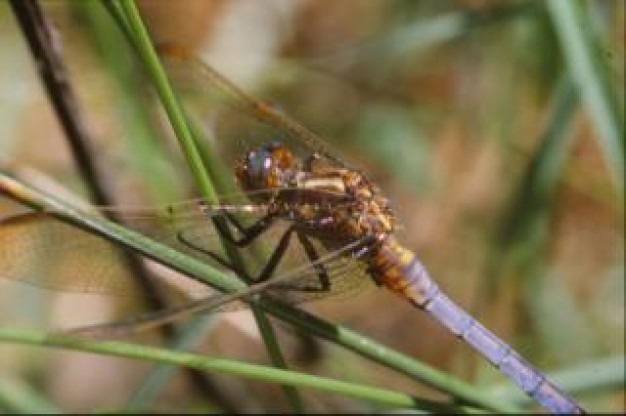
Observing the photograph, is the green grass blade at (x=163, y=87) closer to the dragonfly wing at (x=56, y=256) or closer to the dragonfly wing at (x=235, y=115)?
the dragonfly wing at (x=56, y=256)

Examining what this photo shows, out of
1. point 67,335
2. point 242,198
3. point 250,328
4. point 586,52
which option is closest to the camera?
point 67,335

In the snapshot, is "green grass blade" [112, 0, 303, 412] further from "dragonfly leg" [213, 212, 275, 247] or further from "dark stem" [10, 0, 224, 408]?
"dark stem" [10, 0, 224, 408]

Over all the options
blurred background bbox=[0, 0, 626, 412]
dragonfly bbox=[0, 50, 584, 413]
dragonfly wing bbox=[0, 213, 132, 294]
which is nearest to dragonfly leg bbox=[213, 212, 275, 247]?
dragonfly bbox=[0, 50, 584, 413]

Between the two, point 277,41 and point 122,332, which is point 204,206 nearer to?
point 122,332

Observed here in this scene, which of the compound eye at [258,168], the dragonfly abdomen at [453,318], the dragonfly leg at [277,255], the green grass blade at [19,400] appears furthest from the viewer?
the green grass blade at [19,400]

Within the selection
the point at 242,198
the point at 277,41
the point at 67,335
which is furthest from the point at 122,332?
the point at 277,41

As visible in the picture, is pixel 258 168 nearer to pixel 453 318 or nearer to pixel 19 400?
pixel 453 318

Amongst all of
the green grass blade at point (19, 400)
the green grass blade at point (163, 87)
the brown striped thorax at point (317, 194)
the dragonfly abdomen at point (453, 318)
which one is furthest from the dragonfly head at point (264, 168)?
the green grass blade at point (19, 400)

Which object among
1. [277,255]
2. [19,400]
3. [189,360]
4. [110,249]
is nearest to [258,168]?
[277,255]
